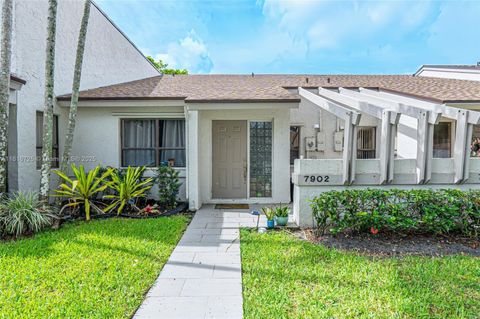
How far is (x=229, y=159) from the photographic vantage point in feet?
30.7

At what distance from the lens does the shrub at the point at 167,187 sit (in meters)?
8.22

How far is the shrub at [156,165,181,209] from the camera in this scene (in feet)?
27.0

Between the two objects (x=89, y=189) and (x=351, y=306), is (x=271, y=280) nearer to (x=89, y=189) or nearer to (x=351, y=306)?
(x=351, y=306)

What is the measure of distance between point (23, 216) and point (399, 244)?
24.2 feet

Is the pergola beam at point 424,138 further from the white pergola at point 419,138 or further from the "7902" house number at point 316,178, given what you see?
the "7902" house number at point 316,178

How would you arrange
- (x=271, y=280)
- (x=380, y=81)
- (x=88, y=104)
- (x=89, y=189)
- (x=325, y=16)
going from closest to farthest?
(x=271, y=280) → (x=89, y=189) → (x=88, y=104) → (x=325, y=16) → (x=380, y=81)

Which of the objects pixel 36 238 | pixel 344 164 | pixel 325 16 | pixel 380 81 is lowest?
pixel 36 238

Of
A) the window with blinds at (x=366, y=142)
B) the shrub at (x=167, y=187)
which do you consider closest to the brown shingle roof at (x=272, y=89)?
the window with blinds at (x=366, y=142)

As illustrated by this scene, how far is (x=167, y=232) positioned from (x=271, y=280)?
9.56ft

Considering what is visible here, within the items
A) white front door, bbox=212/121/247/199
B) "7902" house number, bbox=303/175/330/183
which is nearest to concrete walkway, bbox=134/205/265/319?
"7902" house number, bbox=303/175/330/183

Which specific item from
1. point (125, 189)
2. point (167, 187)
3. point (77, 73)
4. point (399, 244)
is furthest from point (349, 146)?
point (77, 73)

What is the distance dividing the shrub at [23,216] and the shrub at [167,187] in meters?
2.74

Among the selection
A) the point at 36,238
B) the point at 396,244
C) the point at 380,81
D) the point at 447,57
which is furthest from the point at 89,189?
the point at 447,57

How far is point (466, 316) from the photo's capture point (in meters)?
3.01
